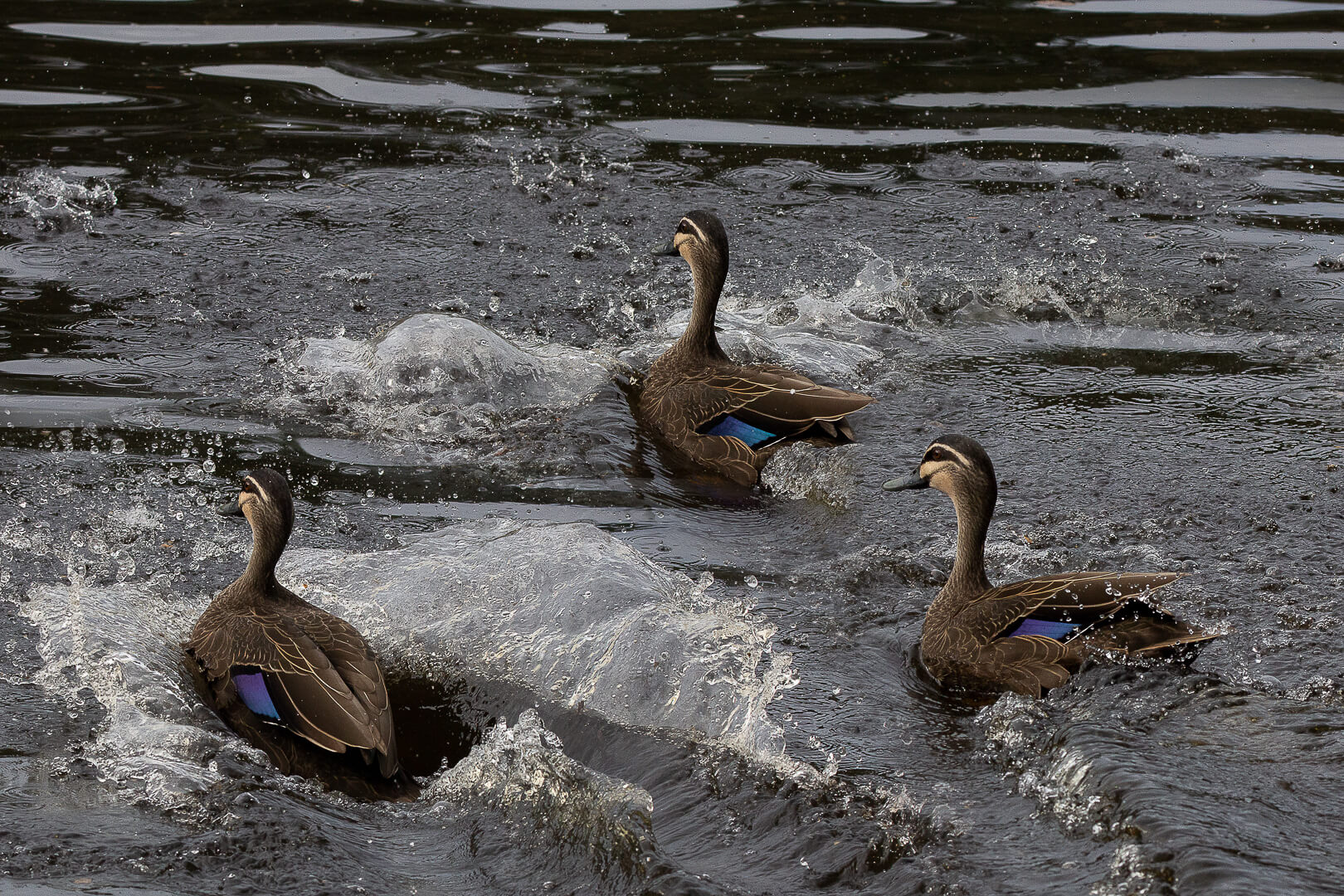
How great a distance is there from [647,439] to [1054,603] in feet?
10.2

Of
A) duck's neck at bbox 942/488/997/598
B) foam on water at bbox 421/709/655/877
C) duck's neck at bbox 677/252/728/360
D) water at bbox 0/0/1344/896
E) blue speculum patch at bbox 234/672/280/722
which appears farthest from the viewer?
duck's neck at bbox 677/252/728/360

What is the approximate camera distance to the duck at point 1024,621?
5875mm

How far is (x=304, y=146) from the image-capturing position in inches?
473

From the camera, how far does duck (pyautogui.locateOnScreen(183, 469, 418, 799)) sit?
17.9 feet

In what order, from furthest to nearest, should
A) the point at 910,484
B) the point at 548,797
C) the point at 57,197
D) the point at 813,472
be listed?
the point at 57,197, the point at 813,472, the point at 910,484, the point at 548,797

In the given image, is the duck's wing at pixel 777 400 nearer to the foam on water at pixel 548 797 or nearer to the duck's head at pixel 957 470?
the duck's head at pixel 957 470

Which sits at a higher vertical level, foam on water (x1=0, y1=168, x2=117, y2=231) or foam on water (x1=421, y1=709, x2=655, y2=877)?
foam on water (x1=0, y1=168, x2=117, y2=231)

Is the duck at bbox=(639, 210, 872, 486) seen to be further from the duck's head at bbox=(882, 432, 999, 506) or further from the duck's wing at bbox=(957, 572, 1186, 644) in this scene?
the duck's wing at bbox=(957, 572, 1186, 644)

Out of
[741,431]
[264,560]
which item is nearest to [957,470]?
[741,431]

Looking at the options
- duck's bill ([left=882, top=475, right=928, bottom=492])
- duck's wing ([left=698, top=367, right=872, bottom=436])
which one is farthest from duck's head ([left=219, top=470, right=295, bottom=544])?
duck's wing ([left=698, top=367, right=872, bottom=436])

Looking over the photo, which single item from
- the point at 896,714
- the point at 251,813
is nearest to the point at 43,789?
the point at 251,813

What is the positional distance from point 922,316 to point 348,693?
17.4 ft

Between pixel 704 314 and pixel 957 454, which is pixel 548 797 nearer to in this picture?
pixel 957 454

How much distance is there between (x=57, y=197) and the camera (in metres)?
10.7
